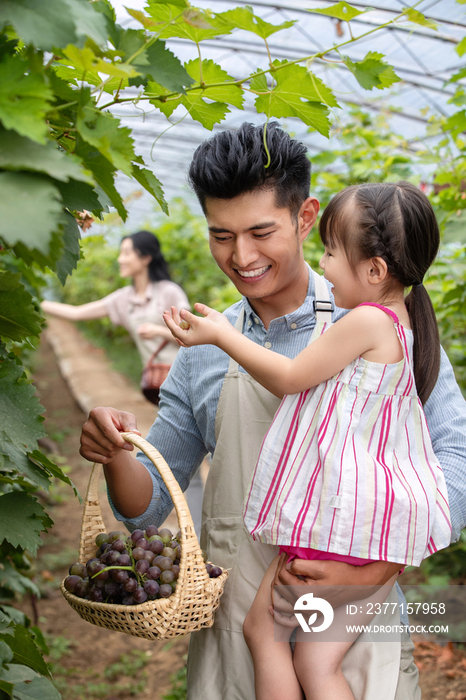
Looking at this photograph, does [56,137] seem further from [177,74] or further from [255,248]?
[255,248]

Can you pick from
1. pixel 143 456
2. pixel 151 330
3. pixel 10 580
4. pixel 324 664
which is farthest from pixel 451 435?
pixel 151 330

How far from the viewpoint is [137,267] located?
4.70 meters

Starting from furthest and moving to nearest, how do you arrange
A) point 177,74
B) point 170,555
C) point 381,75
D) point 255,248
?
point 255,248, point 170,555, point 381,75, point 177,74

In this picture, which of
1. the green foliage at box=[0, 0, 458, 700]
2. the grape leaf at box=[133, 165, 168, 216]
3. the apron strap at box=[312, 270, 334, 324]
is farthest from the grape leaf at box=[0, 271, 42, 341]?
the apron strap at box=[312, 270, 334, 324]

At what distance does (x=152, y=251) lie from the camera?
15.6 ft

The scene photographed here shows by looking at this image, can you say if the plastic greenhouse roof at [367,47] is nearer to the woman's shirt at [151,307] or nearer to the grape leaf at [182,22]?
the woman's shirt at [151,307]

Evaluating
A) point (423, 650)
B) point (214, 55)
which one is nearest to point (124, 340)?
point (214, 55)

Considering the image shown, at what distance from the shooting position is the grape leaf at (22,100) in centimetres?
62

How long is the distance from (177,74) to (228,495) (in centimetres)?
106

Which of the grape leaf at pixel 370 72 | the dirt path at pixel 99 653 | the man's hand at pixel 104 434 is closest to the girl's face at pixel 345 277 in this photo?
the grape leaf at pixel 370 72

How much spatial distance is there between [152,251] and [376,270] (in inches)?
137

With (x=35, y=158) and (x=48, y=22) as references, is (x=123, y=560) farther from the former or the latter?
(x=48, y=22)

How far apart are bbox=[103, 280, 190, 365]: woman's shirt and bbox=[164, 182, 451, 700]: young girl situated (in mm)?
2997

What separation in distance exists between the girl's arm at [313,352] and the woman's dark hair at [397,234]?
156 mm
